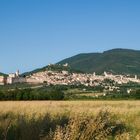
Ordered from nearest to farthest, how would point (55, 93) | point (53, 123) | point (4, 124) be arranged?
point (4, 124)
point (53, 123)
point (55, 93)

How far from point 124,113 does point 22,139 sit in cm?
1178

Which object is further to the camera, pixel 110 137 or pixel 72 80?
pixel 72 80

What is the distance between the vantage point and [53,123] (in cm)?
1259

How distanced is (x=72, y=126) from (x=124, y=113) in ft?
43.8

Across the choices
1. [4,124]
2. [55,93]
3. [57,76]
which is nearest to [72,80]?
[57,76]

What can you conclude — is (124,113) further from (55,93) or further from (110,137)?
(55,93)

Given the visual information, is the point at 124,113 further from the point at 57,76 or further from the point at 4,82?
the point at 57,76

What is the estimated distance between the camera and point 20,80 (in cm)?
15800

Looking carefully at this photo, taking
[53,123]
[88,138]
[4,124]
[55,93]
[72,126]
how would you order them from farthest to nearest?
1. [55,93]
2. [53,123]
3. [4,124]
4. [88,138]
5. [72,126]

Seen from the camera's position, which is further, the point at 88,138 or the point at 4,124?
the point at 4,124

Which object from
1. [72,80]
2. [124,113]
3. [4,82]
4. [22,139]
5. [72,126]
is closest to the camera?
[72,126]

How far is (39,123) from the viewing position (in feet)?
39.4

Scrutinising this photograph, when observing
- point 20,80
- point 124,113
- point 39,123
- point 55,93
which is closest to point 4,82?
point 20,80

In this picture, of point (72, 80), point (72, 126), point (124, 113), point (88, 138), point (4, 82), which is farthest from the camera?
point (72, 80)
